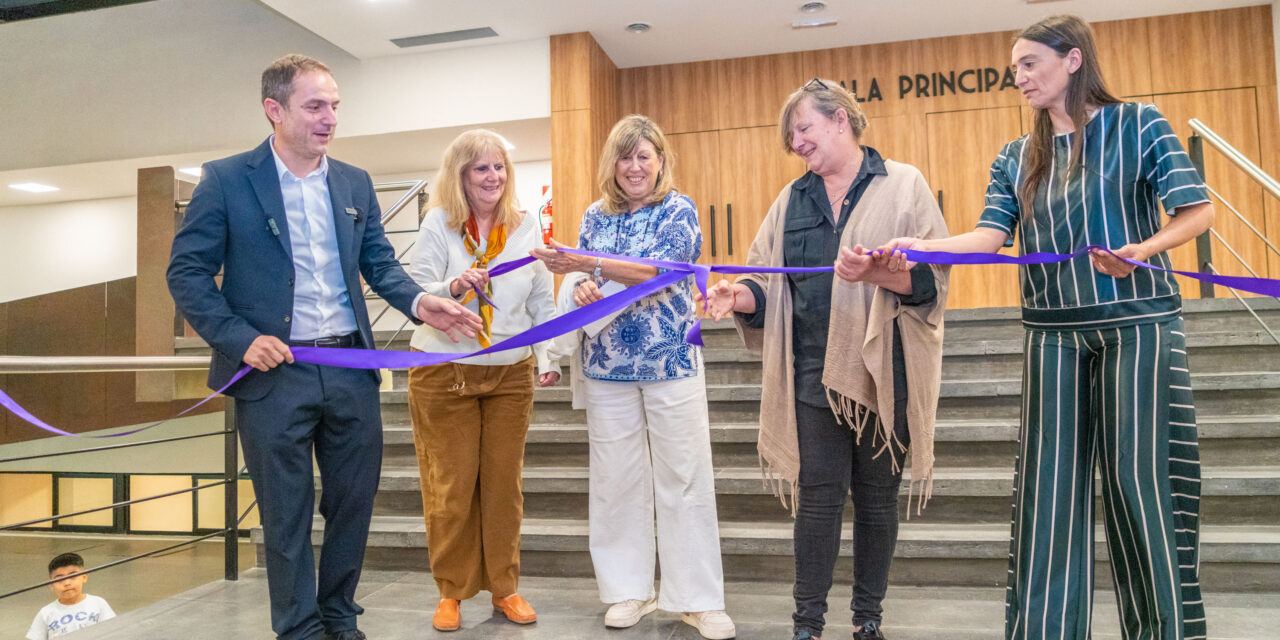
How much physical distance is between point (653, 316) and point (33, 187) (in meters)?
10.2

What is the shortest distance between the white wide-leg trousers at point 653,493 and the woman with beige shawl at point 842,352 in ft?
0.95

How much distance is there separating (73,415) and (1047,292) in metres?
8.41

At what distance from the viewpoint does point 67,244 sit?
34.4 feet

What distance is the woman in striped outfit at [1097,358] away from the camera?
5.45 feet

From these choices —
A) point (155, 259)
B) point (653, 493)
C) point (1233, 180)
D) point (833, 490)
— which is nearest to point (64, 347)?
point (155, 259)

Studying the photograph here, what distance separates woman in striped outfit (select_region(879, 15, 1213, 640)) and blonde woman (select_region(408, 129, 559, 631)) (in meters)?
1.26

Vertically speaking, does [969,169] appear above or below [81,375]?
above

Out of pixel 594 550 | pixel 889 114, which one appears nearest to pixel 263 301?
pixel 594 550

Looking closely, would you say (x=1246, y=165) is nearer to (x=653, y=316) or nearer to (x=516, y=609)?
(x=653, y=316)

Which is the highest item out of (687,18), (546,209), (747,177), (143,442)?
(687,18)

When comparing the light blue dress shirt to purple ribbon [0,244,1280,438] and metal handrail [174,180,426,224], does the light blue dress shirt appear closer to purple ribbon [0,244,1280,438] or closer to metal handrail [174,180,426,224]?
purple ribbon [0,244,1280,438]

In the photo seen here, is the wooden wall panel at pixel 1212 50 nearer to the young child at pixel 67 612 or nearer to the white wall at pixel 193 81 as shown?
the white wall at pixel 193 81

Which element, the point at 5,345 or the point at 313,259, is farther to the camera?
the point at 5,345

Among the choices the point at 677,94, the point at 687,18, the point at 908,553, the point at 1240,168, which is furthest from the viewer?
the point at 677,94
